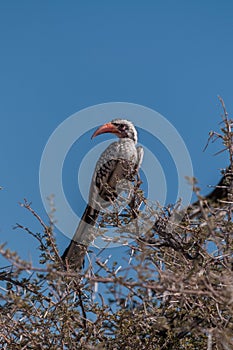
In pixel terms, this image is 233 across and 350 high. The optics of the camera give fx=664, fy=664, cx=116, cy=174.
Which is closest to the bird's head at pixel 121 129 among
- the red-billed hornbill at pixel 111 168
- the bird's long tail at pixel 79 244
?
the red-billed hornbill at pixel 111 168

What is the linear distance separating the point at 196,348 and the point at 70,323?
832 mm

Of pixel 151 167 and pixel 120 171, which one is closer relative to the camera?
pixel 151 167

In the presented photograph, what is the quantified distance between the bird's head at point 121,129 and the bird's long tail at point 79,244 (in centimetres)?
145

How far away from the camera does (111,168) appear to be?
6770 mm

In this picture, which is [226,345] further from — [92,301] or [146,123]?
[146,123]

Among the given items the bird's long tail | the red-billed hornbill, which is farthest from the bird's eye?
the bird's long tail

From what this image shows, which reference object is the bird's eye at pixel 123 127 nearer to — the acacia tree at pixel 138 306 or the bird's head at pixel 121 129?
the bird's head at pixel 121 129

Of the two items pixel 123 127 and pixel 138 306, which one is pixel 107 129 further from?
pixel 138 306

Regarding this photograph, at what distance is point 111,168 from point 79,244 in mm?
1550

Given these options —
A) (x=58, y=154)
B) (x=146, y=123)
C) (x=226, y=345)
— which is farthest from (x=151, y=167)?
(x=226, y=345)

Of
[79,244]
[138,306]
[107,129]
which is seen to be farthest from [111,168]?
[138,306]

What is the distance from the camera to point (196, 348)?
4.29 metres

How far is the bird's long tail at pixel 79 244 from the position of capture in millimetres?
5168

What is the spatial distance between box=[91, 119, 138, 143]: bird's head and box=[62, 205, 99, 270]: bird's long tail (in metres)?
1.45
